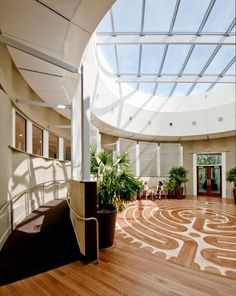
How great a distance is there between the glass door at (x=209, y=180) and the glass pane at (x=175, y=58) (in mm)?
6390

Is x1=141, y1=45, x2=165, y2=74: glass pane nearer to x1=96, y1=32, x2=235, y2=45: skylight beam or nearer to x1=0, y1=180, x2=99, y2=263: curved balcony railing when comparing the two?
x1=96, y1=32, x2=235, y2=45: skylight beam

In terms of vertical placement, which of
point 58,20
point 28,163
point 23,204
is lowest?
point 23,204

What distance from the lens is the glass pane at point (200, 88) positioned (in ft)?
34.6

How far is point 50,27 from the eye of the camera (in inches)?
122

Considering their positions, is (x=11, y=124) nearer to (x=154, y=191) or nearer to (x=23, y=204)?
(x=23, y=204)

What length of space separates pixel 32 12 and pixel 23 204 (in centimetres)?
419

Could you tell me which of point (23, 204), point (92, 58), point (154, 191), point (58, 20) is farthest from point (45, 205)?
point (154, 191)

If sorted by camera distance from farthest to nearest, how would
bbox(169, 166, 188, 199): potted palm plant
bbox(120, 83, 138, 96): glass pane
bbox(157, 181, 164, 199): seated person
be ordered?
bbox(169, 166, 188, 199): potted palm plant, bbox(157, 181, 164, 199): seated person, bbox(120, 83, 138, 96): glass pane

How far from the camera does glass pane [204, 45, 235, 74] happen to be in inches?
289

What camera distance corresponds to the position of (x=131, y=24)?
19.9ft

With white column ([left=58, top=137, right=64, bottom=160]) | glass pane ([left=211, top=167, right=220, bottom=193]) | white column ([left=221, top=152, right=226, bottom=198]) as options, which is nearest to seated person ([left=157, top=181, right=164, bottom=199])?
glass pane ([left=211, top=167, right=220, bottom=193])

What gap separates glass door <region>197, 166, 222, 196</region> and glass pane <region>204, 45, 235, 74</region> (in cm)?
579

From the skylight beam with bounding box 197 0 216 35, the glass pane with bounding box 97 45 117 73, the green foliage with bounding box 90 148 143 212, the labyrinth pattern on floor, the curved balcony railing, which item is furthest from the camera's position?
the glass pane with bounding box 97 45 117 73

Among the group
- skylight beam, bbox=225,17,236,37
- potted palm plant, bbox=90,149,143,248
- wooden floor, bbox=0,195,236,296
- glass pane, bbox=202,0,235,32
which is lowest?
wooden floor, bbox=0,195,236,296
